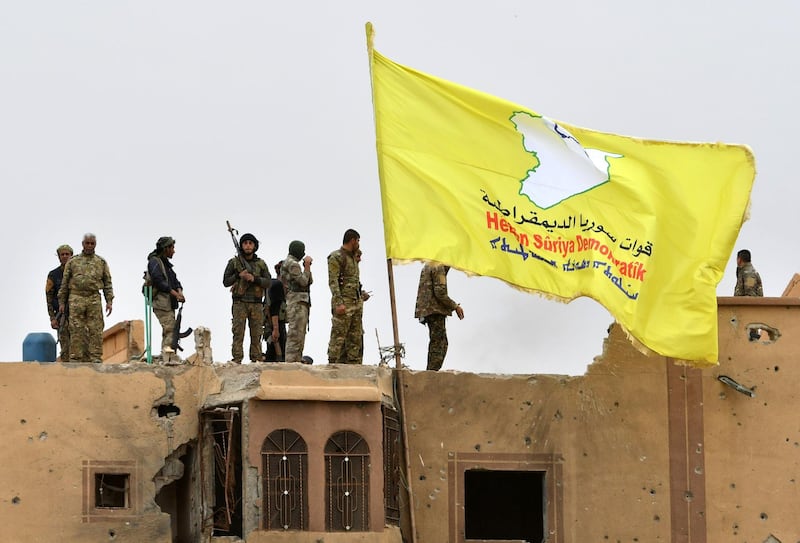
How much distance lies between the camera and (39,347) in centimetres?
2777

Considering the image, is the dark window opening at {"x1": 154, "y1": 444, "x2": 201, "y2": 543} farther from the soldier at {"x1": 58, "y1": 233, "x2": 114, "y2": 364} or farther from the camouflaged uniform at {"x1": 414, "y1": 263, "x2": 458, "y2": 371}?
the camouflaged uniform at {"x1": 414, "y1": 263, "x2": 458, "y2": 371}

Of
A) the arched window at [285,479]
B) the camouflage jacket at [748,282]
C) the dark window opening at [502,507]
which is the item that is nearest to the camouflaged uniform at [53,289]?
the arched window at [285,479]

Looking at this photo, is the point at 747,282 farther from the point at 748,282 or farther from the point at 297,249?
the point at 297,249

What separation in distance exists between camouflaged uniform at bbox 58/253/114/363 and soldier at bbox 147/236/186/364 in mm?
587

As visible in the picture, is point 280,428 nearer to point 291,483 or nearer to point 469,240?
point 291,483

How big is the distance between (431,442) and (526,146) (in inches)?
144

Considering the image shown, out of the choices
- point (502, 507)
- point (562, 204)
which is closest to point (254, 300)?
point (562, 204)

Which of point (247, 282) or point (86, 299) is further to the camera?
point (247, 282)

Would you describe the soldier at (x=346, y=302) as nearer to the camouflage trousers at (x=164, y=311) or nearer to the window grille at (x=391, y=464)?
the window grille at (x=391, y=464)

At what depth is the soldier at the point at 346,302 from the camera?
90.2 feet

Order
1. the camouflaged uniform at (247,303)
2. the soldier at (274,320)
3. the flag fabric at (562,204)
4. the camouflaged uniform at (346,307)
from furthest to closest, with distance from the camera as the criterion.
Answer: the soldier at (274,320) < the camouflaged uniform at (247,303) < the camouflaged uniform at (346,307) < the flag fabric at (562,204)

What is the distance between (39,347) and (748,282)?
372 inches

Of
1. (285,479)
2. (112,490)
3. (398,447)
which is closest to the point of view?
(285,479)

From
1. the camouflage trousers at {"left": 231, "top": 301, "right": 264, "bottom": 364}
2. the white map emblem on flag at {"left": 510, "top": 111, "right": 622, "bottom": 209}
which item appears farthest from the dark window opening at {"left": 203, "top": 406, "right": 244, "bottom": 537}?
the white map emblem on flag at {"left": 510, "top": 111, "right": 622, "bottom": 209}
